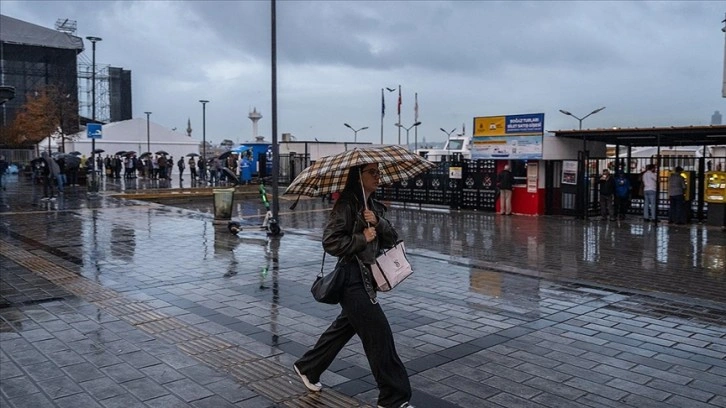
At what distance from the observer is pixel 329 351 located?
15.6 feet

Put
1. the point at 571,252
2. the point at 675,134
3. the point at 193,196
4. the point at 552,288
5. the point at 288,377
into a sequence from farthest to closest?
the point at 193,196 < the point at 675,134 < the point at 571,252 < the point at 552,288 < the point at 288,377

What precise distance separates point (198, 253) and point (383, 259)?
776 cm

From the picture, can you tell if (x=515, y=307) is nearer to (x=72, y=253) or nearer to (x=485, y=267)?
(x=485, y=267)

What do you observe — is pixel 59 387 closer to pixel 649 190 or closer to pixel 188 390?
pixel 188 390

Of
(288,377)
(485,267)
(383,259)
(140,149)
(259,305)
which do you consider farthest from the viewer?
(140,149)

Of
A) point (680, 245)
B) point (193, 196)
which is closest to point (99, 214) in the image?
point (193, 196)

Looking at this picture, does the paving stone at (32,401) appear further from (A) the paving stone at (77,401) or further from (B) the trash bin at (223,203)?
(B) the trash bin at (223,203)

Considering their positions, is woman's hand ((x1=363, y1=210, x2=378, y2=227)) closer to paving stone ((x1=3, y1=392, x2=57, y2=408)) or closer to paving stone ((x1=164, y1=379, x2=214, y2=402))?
paving stone ((x1=164, y1=379, x2=214, y2=402))

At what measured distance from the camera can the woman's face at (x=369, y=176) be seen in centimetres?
450

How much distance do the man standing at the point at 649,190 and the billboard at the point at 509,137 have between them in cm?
307

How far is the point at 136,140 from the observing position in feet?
182

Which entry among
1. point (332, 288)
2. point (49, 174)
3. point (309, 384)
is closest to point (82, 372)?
point (309, 384)

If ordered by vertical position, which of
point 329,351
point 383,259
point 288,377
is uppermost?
point 383,259

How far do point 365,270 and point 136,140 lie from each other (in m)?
55.3
